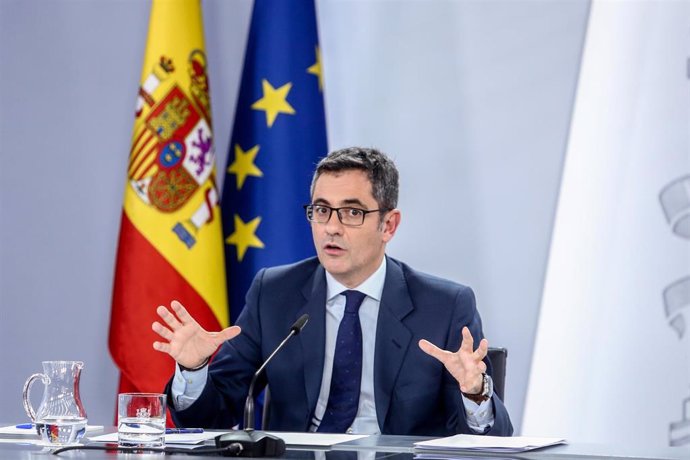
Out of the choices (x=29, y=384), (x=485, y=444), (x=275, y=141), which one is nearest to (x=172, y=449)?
(x=29, y=384)

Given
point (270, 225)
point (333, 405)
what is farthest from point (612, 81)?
point (333, 405)

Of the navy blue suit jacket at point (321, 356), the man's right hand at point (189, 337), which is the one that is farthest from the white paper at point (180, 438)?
the navy blue suit jacket at point (321, 356)

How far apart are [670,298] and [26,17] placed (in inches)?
120

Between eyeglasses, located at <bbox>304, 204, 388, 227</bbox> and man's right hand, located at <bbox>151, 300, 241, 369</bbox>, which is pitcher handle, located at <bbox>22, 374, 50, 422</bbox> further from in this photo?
eyeglasses, located at <bbox>304, 204, 388, 227</bbox>

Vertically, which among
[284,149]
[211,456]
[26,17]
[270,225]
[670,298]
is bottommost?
[211,456]

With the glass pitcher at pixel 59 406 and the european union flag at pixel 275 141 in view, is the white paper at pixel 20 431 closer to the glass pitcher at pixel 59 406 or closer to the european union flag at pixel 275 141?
the glass pitcher at pixel 59 406

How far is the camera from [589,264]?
368 cm

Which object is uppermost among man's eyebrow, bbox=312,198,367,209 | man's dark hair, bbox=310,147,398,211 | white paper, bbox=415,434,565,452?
man's dark hair, bbox=310,147,398,211

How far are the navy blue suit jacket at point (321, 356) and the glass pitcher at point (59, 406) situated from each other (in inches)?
21.8

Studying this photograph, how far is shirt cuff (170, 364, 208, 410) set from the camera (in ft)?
8.14

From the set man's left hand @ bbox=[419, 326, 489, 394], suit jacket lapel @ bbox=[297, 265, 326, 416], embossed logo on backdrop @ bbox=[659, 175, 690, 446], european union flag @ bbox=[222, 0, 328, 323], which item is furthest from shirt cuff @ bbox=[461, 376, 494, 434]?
european union flag @ bbox=[222, 0, 328, 323]

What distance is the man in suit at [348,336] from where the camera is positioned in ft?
8.62

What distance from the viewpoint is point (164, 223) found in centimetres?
380

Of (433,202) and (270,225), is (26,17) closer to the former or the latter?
(270,225)
